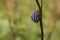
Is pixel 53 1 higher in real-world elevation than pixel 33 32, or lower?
higher

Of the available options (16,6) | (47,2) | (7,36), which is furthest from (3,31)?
(47,2)

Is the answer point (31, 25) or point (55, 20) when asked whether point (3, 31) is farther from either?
point (55, 20)

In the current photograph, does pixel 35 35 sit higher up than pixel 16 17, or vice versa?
pixel 16 17

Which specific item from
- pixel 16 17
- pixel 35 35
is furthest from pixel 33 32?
pixel 16 17

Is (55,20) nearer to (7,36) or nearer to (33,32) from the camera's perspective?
(33,32)
